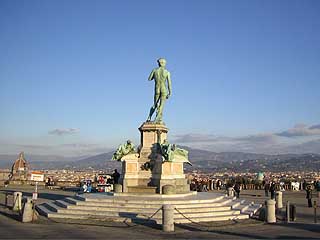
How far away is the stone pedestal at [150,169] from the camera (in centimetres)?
2000

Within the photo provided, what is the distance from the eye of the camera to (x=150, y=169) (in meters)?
20.8

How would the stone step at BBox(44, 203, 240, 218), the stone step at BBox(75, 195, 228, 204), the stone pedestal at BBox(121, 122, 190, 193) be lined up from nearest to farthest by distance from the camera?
the stone step at BBox(44, 203, 240, 218), the stone step at BBox(75, 195, 228, 204), the stone pedestal at BBox(121, 122, 190, 193)

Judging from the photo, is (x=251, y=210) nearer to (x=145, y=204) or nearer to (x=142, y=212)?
(x=145, y=204)

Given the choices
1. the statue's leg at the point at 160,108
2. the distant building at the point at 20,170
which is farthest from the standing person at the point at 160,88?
the distant building at the point at 20,170

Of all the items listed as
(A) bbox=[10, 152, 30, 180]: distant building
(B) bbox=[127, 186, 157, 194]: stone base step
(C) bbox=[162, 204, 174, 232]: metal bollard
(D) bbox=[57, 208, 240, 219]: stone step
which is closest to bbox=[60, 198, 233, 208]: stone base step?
(D) bbox=[57, 208, 240, 219]: stone step

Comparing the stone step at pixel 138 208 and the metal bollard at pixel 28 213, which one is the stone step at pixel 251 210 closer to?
the stone step at pixel 138 208

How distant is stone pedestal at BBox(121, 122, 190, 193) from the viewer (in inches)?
787

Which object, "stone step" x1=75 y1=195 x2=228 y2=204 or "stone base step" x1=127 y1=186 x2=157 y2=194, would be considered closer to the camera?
"stone step" x1=75 y1=195 x2=228 y2=204

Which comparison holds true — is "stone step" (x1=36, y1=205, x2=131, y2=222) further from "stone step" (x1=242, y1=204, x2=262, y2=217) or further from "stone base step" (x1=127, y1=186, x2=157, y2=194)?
"stone step" (x1=242, y1=204, x2=262, y2=217)

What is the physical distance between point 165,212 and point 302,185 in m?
30.0

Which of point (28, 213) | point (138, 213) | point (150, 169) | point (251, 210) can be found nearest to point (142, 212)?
point (138, 213)

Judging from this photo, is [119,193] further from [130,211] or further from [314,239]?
[314,239]

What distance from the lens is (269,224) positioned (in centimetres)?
1501

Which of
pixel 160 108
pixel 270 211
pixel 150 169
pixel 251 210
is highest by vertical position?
pixel 160 108
